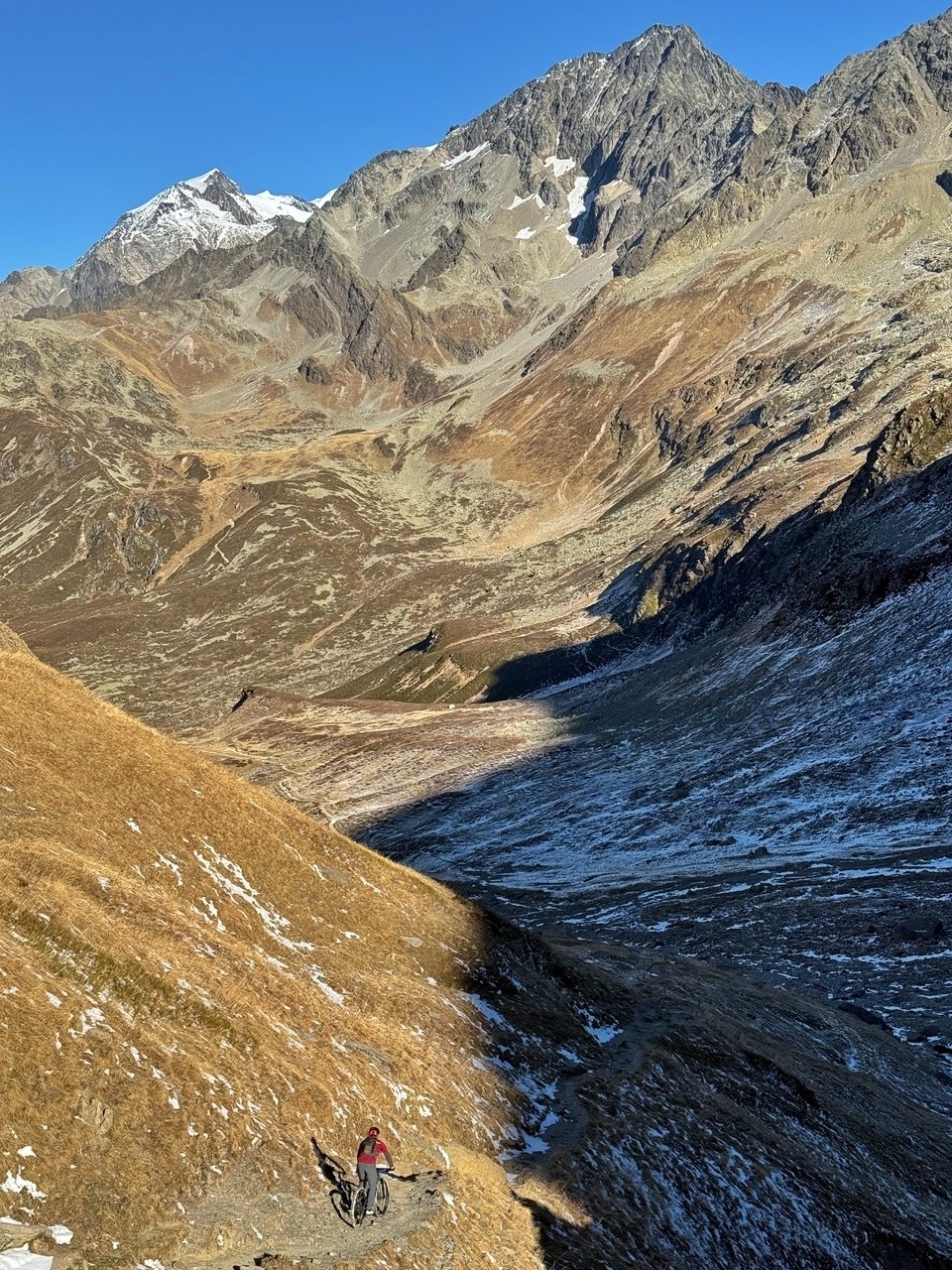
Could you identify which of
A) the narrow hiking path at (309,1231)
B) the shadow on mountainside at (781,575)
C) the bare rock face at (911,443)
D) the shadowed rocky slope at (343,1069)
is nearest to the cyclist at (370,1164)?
the narrow hiking path at (309,1231)

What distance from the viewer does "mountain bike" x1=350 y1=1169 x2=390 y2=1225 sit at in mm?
17922

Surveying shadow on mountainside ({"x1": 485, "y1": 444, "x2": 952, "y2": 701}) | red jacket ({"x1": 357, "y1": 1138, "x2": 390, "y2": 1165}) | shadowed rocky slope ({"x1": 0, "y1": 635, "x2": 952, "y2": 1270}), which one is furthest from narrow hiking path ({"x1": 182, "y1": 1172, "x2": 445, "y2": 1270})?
shadow on mountainside ({"x1": 485, "y1": 444, "x2": 952, "y2": 701})

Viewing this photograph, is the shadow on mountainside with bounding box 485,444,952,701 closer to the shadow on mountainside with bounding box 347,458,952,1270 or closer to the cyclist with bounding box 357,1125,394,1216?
the shadow on mountainside with bounding box 347,458,952,1270

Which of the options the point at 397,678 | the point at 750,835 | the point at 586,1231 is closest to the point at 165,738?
the point at 586,1231

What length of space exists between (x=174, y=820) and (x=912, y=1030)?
3088 centimetres

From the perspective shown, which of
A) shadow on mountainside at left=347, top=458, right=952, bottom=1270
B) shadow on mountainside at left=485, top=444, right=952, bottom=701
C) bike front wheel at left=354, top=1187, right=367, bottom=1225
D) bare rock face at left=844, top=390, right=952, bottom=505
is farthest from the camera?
bare rock face at left=844, top=390, right=952, bottom=505

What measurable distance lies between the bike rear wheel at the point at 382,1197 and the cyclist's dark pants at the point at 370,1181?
0.68ft

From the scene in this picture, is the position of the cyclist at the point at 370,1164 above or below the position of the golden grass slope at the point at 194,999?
below

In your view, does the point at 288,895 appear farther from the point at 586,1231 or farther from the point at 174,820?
the point at 586,1231

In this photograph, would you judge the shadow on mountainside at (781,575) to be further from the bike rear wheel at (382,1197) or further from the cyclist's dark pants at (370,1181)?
the cyclist's dark pants at (370,1181)

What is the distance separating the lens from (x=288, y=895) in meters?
29.8

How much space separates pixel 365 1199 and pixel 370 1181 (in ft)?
1.32

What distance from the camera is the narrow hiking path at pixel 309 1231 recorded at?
15867 mm

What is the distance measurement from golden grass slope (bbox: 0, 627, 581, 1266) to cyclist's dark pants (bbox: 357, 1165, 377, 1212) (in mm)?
834
